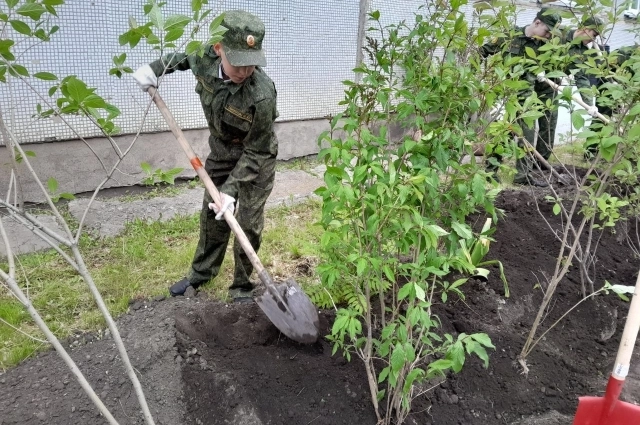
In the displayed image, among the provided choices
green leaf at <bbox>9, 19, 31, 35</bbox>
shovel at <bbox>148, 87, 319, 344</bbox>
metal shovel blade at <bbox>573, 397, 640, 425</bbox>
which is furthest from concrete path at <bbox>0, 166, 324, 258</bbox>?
metal shovel blade at <bbox>573, 397, 640, 425</bbox>

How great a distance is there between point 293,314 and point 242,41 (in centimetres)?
140

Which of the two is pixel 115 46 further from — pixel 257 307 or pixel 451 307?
pixel 451 307

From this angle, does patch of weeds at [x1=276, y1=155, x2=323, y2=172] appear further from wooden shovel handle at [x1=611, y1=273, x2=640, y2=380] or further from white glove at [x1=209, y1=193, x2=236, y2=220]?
wooden shovel handle at [x1=611, y1=273, x2=640, y2=380]

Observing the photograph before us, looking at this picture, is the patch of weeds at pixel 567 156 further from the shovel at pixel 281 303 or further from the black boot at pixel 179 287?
the black boot at pixel 179 287

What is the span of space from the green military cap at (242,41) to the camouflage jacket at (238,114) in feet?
0.71

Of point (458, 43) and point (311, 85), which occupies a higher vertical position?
point (458, 43)

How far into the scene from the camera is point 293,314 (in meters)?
2.58

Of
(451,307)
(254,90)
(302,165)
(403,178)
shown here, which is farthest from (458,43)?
(302,165)

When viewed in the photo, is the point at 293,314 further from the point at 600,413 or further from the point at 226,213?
the point at 600,413

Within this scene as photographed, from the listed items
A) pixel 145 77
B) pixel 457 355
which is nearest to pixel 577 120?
pixel 457 355

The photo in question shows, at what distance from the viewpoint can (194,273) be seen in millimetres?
3256

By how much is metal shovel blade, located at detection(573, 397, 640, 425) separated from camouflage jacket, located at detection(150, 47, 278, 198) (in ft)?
6.39

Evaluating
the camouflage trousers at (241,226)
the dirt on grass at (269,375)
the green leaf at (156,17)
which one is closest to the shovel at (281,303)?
the dirt on grass at (269,375)

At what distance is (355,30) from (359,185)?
4979mm
